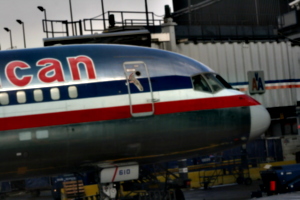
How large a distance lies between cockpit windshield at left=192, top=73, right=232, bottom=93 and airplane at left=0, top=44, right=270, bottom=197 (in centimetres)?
4

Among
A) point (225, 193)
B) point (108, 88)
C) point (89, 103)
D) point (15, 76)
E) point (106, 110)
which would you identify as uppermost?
point (15, 76)

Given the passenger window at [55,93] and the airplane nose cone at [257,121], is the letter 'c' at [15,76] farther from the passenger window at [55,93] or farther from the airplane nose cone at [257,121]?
the airplane nose cone at [257,121]

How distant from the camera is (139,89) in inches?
839

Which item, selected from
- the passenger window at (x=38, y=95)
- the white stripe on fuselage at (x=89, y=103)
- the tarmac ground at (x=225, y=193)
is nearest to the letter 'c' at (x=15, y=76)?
the passenger window at (x=38, y=95)

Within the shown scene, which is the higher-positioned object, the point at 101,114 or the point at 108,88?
the point at 108,88

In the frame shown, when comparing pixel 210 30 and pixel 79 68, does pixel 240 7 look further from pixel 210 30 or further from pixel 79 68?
pixel 79 68

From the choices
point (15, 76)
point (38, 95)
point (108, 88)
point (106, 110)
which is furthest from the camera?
point (108, 88)

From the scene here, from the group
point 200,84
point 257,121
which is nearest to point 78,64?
point 200,84

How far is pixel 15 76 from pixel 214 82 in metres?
6.95

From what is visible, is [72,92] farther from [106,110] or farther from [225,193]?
[225,193]

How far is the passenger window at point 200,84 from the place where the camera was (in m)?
22.4

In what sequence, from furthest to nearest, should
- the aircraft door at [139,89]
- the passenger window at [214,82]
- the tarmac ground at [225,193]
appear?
the tarmac ground at [225,193], the passenger window at [214,82], the aircraft door at [139,89]

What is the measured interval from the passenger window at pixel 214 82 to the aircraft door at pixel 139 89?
242 centimetres

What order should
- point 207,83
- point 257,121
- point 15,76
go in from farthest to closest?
1. point 257,121
2. point 207,83
3. point 15,76
